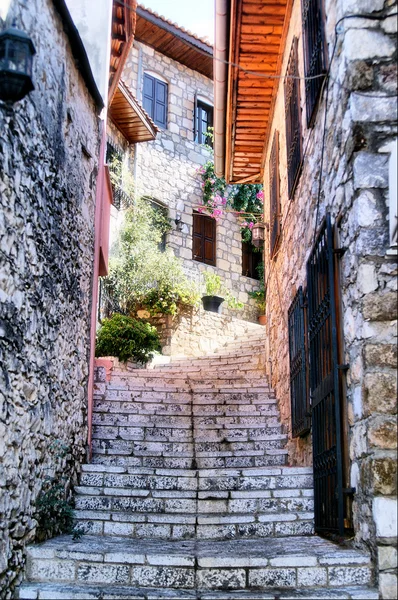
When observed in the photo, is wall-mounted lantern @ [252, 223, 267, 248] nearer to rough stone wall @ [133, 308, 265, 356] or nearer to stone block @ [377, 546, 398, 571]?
rough stone wall @ [133, 308, 265, 356]

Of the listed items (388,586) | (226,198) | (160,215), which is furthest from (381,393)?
(226,198)

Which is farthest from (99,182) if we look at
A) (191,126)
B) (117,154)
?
(191,126)

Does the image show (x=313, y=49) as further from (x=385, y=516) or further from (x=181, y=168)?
(x=181, y=168)

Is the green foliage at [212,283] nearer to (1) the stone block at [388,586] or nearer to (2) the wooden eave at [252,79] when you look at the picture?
(2) the wooden eave at [252,79]

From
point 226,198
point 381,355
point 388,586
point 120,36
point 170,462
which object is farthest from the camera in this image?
point 226,198

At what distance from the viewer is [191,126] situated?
19.1 m

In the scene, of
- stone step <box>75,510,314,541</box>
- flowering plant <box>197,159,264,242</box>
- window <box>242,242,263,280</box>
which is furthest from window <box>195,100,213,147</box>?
stone step <box>75,510,314,541</box>

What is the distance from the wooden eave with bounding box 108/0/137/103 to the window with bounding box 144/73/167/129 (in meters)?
7.94

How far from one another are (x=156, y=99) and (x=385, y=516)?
15884 mm

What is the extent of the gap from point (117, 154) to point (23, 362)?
1212 cm

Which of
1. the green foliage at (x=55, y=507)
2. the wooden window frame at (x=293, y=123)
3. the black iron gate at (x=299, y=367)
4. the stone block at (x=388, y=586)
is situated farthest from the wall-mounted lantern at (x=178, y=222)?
the stone block at (x=388, y=586)

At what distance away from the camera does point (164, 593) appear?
4418 millimetres

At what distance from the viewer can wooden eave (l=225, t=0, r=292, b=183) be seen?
7.76 metres

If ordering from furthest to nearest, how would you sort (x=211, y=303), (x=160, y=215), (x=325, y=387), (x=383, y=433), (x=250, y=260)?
(x=250, y=260)
(x=160, y=215)
(x=211, y=303)
(x=325, y=387)
(x=383, y=433)
